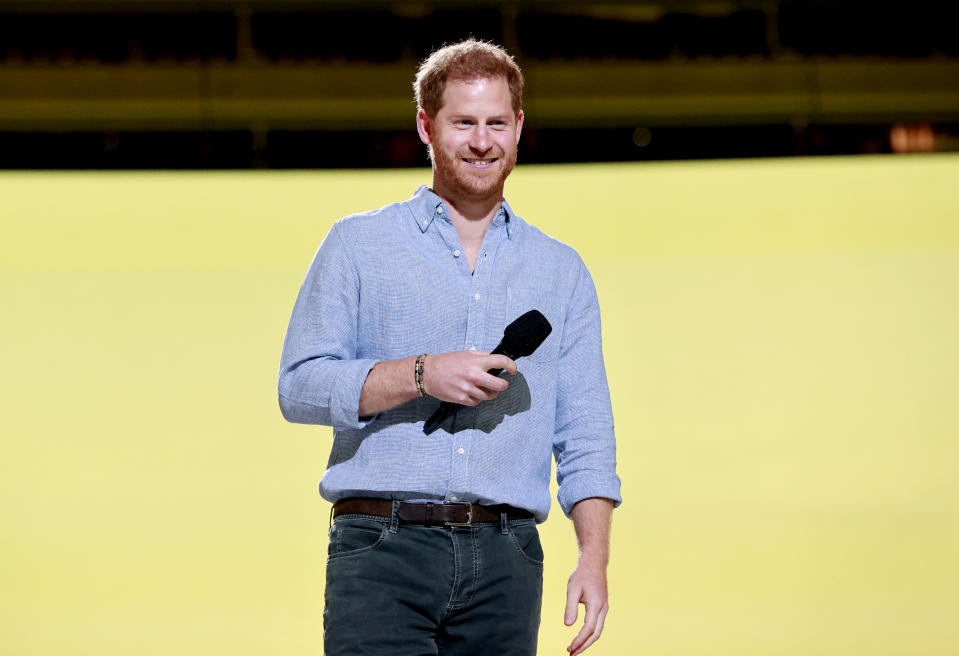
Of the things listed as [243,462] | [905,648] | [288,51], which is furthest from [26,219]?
[905,648]

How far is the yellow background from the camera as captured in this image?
276 cm

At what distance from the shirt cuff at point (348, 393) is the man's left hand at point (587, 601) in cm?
34

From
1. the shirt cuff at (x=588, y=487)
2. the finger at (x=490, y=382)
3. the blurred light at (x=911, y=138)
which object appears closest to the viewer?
the finger at (x=490, y=382)

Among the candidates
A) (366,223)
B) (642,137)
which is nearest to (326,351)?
(366,223)

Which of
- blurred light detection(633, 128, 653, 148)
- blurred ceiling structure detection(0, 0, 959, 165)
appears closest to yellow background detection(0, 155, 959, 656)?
blurred light detection(633, 128, 653, 148)

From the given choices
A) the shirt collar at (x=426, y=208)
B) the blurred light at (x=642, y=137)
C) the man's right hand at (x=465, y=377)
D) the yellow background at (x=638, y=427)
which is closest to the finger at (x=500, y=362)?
the man's right hand at (x=465, y=377)

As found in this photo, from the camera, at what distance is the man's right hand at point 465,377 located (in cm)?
120

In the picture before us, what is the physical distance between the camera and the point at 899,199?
115 inches

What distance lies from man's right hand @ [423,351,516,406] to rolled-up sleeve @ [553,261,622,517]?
0.26 metres

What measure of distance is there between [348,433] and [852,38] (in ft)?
10.8

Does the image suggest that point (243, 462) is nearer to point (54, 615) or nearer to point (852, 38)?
point (54, 615)

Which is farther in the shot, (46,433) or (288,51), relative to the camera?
(288,51)

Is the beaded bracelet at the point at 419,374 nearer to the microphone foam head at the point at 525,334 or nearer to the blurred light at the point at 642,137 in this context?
the microphone foam head at the point at 525,334

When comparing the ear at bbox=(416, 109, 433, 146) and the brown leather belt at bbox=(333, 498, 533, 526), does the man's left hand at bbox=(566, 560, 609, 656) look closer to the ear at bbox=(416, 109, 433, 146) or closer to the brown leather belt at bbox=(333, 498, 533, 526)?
the brown leather belt at bbox=(333, 498, 533, 526)
